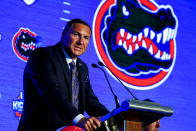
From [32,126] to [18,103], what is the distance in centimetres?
91

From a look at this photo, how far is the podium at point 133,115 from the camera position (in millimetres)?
1815

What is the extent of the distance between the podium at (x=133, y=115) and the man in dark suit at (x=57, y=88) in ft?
0.27

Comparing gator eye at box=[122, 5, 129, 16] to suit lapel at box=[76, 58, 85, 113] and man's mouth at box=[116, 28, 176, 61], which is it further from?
suit lapel at box=[76, 58, 85, 113]

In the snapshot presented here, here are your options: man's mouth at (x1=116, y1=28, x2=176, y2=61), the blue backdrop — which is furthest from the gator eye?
the blue backdrop

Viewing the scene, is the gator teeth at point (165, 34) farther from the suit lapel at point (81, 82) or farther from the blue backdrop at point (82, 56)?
the suit lapel at point (81, 82)

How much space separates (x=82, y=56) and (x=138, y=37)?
90 cm

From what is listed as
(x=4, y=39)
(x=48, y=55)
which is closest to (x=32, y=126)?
(x=48, y=55)

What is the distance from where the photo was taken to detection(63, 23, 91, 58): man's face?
246cm

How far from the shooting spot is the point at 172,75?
4.20m

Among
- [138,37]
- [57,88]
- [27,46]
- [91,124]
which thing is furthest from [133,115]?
[138,37]

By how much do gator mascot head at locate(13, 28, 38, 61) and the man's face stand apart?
79 cm

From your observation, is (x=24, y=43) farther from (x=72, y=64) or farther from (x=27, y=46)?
(x=72, y=64)

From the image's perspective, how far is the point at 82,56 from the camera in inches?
140

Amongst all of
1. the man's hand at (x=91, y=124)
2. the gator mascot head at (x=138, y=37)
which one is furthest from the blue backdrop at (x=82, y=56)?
the man's hand at (x=91, y=124)
